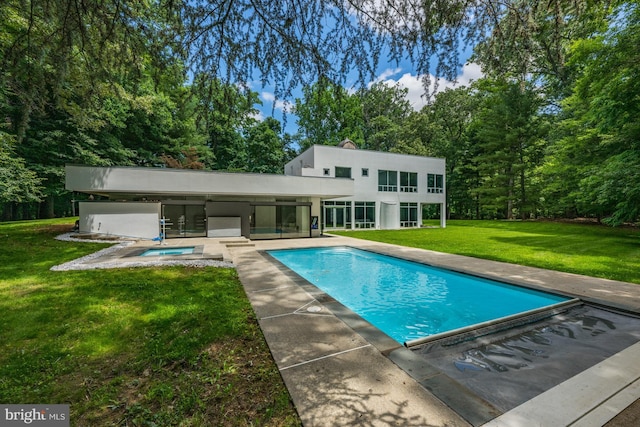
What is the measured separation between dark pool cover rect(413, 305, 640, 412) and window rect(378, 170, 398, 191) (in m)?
18.4

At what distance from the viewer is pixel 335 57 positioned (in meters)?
3.38

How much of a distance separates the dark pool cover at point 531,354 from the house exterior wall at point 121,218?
567 inches

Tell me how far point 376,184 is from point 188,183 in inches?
560

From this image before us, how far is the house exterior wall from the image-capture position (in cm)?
1271

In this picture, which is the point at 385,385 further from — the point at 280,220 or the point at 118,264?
the point at 280,220

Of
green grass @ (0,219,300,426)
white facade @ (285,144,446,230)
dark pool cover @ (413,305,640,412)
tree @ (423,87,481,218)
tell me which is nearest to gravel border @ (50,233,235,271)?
green grass @ (0,219,300,426)

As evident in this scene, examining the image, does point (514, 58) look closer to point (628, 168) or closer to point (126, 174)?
point (628, 168)

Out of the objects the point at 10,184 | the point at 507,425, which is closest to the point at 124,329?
the point at 507,425

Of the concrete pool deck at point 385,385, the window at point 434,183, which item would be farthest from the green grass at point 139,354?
the window at point 434,183

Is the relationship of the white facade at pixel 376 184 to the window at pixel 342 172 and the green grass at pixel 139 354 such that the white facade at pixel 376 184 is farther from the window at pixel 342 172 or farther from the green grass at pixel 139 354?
the green grass at pixel 139 354

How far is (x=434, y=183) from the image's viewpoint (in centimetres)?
2448

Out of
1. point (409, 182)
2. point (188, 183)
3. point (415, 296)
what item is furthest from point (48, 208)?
point (409, 182)

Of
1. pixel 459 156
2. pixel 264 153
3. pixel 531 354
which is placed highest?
pixel 264 153

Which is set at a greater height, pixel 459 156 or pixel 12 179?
pixel 459 156
